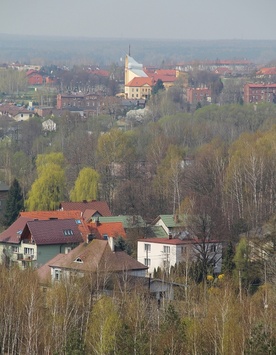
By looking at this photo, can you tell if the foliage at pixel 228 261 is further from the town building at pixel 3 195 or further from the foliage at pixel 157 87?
the foliage at pixel 157 87

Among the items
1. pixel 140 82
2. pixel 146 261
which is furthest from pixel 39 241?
pixel 140 82

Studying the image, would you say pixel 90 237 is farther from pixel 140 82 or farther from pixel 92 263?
pixel 140 82

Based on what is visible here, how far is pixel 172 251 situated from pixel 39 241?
107 inches

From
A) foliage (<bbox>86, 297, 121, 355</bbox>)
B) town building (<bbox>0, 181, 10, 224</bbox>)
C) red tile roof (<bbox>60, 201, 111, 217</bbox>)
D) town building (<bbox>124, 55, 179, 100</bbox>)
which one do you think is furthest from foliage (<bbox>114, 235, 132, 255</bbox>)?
town building (<bbox>124, 55, 179, 100</bbox>)

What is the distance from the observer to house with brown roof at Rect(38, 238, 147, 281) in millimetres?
25438

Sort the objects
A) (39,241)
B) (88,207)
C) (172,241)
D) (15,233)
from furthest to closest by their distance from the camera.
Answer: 1. (88,207)
2. (15,233)
3. (172,241)
4. (39,241)

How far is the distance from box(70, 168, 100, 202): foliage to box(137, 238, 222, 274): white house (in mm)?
8422

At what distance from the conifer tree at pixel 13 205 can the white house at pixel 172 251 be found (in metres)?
6.06

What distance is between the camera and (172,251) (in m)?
29.8

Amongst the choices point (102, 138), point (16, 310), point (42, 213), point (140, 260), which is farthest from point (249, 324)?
point (102, 138)

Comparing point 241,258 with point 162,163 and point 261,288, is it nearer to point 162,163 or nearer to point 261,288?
point 261,288

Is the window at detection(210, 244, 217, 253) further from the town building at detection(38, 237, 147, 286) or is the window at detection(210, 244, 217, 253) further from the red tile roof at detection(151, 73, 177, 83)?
the red tile roof at detection(151, 73, 177, 83)

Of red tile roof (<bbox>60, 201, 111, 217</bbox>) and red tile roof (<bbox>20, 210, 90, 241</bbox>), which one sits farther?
red tile roof (<bbox>60, 201, 111, 217</bbox>)

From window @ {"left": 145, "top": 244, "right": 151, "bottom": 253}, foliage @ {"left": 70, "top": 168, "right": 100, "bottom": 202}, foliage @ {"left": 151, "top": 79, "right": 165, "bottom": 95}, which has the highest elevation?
window @ {"left": 145, "top": 244, "right": 151, "bottom": 253}
